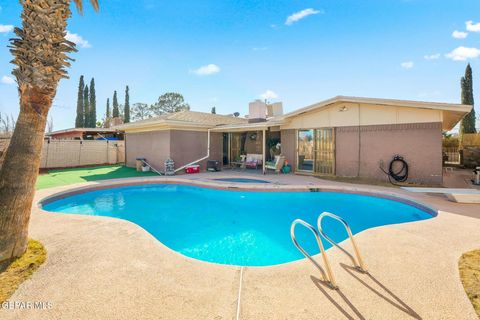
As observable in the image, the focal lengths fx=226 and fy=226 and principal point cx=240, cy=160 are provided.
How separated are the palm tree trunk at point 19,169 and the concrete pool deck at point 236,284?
0.58 m

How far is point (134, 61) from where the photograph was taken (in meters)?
13.2

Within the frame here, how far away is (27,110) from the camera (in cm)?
319

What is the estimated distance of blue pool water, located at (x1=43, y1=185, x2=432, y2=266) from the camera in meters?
4.88

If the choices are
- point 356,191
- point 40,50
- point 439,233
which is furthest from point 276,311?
point 356,191

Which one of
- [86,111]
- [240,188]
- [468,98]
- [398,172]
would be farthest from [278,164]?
[86,111]

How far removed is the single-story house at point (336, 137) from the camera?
31.4 ft

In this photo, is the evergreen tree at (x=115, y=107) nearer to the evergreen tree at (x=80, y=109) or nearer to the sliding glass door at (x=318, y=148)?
the evergreen tree at (x=80, y=109)

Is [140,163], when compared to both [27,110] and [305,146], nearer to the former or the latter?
[305,146]

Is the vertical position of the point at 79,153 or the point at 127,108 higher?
the point at 127,108

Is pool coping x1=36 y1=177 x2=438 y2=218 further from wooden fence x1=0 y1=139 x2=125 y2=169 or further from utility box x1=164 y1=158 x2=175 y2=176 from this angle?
wooden fence x1=0 y1=139 x2=125 y2=169

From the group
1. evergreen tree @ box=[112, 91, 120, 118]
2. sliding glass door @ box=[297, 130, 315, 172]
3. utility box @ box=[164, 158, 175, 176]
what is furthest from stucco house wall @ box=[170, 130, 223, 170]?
evergreen tree @ box=[112, 91, 120, 118]

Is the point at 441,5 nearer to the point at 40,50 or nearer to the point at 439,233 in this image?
the point at 439,233

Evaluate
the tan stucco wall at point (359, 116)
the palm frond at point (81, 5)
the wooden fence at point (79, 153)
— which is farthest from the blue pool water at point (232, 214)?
the wooden fence at point (79, 153)

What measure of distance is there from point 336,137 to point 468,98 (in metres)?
19.3
